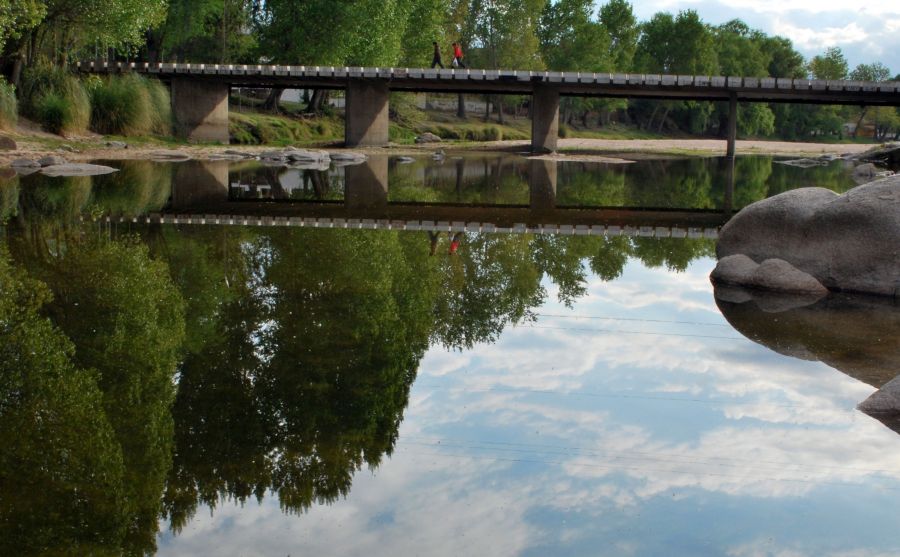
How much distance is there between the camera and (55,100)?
34031 mm

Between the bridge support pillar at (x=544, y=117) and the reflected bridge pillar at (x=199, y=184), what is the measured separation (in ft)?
62.0

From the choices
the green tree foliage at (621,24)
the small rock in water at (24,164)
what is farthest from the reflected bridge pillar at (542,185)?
the green tree foliage at (621,24)

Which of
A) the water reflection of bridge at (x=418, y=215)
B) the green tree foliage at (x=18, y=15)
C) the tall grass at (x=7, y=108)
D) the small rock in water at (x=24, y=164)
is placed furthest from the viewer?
the tall grass at (x=7, y=108)

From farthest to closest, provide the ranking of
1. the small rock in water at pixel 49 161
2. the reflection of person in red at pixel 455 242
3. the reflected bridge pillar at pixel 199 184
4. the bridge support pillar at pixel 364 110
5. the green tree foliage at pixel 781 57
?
the green tree foliage at pixel 781 57
the bridge support pillar at pixel 364 110
the small rock in water at pixel 49 161
the reflected bridge pillar at pixel 199 184
the reflection of person in red at pixel 455 242

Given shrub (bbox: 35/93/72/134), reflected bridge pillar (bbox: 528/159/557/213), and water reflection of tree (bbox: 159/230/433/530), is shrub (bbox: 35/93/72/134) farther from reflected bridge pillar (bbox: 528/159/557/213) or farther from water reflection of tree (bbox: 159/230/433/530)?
water reflection of tree (bbox: 159/230/433/530)

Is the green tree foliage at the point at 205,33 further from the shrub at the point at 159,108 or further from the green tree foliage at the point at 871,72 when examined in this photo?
the green tree foliage at the point at 871,72

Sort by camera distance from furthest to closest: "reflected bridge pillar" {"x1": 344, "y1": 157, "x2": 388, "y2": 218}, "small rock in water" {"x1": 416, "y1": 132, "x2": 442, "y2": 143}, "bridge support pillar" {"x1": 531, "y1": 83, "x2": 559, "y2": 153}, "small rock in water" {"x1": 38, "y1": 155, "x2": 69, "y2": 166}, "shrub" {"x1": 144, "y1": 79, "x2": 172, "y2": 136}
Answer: "small rock in water" {"x1": 416, "y1": 132, "x2": 442, "y2": 143}, "bridge support pillar" {"x1": 531, "y1": 83, "x2": 559, "y2": 153}, "shrub" {"x1": 144, "y1": 79, "x2": 172, "y2": 136}, "small rock in water" {"x1": 38, "y1": 155, "x2": 69, "y2": 166}, "reflected bridge pillar" {"x1": 344, "y1": 157, "x2": 388, "y2": 218}

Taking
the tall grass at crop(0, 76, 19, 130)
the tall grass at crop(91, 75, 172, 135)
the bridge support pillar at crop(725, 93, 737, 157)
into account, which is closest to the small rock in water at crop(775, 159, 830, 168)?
the bridge support pillar at crop(725, 93, 737, 157)

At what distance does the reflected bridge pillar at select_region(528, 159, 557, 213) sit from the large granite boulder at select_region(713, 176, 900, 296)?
9.11 m

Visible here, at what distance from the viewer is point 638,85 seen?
46.0 m

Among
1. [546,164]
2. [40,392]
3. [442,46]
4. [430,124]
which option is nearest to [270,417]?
[40,392]

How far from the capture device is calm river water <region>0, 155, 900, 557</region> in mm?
5242

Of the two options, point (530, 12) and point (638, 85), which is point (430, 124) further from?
point (638, 85)

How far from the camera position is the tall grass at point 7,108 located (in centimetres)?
3094
